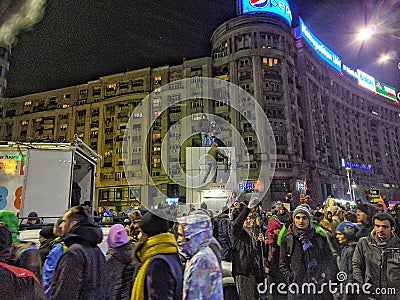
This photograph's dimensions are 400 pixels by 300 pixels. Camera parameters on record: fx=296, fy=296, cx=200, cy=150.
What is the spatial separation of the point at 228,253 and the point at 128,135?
165ft

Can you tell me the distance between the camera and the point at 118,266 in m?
3.82

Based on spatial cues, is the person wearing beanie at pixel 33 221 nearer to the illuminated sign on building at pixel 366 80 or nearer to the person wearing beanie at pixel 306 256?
the person wearing beanie at pixel 306 256

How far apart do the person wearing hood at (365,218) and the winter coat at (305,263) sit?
0.92 m

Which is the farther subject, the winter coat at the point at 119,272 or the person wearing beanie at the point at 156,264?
the winter coat at the point at 119,272

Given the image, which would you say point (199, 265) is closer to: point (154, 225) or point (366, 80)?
point (154, 225)

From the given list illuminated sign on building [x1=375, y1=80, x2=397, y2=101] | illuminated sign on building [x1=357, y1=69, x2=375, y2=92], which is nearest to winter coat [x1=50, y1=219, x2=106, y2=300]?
illuminated sign on building [x1=357, y1=69, x2=375, y2=92]

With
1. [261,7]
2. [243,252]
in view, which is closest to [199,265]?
[243,252]

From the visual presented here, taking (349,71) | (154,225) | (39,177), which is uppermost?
(349,71)

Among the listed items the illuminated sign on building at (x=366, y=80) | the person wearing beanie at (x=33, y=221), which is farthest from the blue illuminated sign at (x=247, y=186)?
the illuminated sign on building at (x=366, y=80)

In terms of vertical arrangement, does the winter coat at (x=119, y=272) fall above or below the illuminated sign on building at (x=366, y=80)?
below

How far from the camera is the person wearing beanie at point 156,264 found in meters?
2.38

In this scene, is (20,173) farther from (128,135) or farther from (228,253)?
(128,135)

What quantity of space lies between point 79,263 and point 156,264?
827 mm

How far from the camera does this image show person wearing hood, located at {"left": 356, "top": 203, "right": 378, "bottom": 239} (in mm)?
4934
